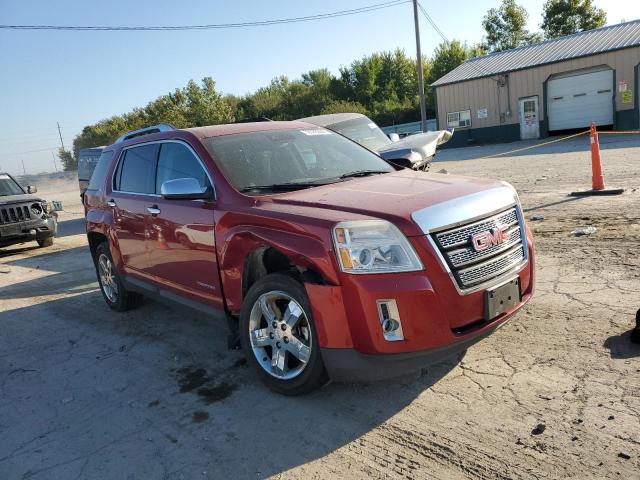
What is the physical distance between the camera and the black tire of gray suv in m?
5.79

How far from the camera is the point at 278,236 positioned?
11.0 feet

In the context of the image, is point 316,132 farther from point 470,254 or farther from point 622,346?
point 622,346

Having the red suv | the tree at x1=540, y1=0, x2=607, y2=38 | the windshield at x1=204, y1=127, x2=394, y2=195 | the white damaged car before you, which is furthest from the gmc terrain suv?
the tree at x1=540, y1=0, x2=607, y2=38

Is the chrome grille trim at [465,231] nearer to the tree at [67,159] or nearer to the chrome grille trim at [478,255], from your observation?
the chrome grille trim at [478,255]

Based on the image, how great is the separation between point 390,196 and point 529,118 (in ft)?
98.6

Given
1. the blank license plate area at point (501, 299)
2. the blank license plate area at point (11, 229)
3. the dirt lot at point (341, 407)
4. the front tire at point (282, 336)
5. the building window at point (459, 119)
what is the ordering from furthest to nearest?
the building window at point (459, 119), the blank license plate area at point (11, 229), the front tire at point (282, 336), the blank license plate area at point (501, 299), the dirt lot at point (341, 407)

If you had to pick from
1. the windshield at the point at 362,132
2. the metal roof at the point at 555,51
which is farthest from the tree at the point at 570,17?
the windshield at the point at 362,132

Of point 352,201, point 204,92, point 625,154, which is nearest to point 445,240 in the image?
point 352,201

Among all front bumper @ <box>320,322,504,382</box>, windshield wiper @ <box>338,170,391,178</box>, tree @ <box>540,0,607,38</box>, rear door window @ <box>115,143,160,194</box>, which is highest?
tree @ <box>540,0,607,38</box>

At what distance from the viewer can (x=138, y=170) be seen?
518 cm

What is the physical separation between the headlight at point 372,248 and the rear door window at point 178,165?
4.76 feet

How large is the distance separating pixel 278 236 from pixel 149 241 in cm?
195

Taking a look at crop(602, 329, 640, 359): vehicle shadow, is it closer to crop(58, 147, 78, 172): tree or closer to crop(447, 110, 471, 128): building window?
crop(447, 110, 471, 128): building window

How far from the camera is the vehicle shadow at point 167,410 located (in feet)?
9.66
